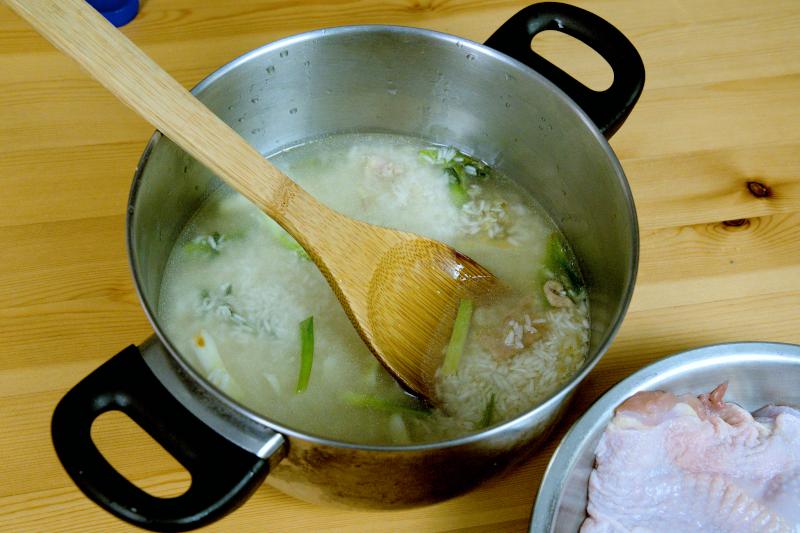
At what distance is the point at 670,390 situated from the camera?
0.94 m

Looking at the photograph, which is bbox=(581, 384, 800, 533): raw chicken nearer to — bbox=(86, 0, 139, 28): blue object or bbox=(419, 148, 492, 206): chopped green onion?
bbox=(419, 148, 492, 206): chopped green onion

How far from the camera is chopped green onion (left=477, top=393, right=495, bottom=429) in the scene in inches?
37.5

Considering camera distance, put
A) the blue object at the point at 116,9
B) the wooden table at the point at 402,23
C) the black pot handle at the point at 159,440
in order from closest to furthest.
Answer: the black pot handle at the point at 159,440 → the wooden table at the point at 402,23 → the blue object at the point at 116,9

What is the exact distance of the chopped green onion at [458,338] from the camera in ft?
3.29

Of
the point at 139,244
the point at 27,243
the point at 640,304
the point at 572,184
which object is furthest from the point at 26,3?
the point at 640,304

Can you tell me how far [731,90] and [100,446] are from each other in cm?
114

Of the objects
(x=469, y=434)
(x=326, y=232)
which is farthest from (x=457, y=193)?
(x=469, y=434)

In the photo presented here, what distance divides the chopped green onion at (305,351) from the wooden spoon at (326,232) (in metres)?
0.09

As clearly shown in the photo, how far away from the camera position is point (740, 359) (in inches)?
36.9

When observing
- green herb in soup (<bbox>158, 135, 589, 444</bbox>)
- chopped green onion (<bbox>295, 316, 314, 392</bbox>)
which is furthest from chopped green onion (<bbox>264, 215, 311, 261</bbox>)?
chopped green onion (<bbox>295, 316, 314, 392</bbox>)

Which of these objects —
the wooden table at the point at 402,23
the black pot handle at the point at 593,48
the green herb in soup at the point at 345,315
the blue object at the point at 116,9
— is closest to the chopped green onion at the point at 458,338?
the green herb in soup at the point at 345,315

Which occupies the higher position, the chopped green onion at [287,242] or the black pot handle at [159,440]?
the black pot handle at [159,440]

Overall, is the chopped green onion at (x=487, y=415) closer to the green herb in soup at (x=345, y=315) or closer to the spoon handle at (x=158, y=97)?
the green herb in soup at (x=345, y=315)

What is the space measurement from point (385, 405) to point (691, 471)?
0.35m
